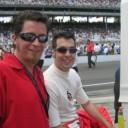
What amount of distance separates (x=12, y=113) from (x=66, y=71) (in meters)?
1.35

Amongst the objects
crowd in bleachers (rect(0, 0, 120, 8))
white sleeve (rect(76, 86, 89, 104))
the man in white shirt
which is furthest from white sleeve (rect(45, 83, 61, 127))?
crowd in bleachers (rect(0, 0, 120, 8))

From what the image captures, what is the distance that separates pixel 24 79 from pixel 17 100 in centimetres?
15

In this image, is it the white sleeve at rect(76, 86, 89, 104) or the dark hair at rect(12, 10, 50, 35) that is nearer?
the dark hair at rect(12, 10, 50, 35)

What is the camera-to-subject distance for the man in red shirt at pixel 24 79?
101 inches

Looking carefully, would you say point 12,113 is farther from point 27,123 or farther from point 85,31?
point 85,31

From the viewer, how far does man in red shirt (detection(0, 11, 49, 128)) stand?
2.56 m

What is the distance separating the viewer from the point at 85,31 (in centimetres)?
5441

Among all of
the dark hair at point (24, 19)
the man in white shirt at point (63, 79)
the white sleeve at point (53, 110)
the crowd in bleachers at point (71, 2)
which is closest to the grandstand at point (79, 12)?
the crowd in bleachers at point (71, 2)

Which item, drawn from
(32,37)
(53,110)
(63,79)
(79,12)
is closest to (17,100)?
(32,37)

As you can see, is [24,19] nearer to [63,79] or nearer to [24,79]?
[24,79]

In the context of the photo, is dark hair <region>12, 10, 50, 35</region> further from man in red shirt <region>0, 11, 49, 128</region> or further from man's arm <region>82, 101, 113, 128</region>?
man's arm <region>82, 101, 113, 128</region>

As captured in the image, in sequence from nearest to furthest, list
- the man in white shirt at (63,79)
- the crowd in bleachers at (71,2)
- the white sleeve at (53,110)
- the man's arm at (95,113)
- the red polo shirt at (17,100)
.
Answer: the red polo shirt at (17,100) → the white sleeve at (53,110) → the man in white shirt at (63,79) → the man's arm at (95,113) → the crowd in bleachers at (71,2)

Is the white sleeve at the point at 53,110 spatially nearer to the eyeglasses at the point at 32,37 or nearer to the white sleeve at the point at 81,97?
the white sleeve at the point at 81,97

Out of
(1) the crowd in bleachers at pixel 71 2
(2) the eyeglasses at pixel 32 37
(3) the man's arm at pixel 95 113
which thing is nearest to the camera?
(2) the eyeglasses at pixel 32 37
